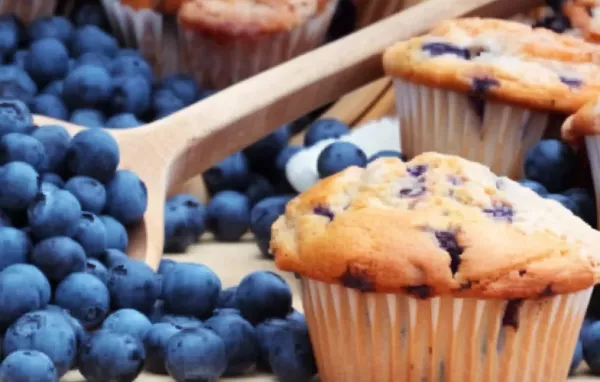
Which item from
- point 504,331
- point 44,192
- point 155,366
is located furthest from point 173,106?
point 504,331

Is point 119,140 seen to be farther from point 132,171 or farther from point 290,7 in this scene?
point 290,7

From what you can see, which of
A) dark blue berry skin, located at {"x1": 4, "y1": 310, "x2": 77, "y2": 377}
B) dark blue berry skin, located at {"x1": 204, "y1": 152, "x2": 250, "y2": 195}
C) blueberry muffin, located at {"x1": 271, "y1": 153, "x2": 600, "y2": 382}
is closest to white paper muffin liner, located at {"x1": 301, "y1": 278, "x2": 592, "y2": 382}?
blueberry muffin, located at {"x1": 271, "y1": 153, "x2": 600, "y2": 382}

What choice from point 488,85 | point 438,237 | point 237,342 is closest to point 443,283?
point 438,237

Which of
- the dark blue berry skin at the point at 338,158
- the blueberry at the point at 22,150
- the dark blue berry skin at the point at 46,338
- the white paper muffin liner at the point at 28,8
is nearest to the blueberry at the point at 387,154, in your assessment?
the dark blue berry skin at the point at 338,158

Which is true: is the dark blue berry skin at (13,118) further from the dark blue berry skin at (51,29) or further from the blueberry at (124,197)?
the dark blue berry skin at (51,29)

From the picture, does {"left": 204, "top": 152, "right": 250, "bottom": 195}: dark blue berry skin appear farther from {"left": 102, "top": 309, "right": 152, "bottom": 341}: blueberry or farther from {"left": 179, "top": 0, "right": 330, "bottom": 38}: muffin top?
{"left": 102, "top": 309, "right": 152, "bottom": 341}: blueberry

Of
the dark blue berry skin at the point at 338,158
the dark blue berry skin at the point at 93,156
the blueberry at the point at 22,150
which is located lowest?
the dark blue berry skin at the point at 338,158

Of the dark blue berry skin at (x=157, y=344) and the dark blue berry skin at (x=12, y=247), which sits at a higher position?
the dark blue berry skin at (x=12, y=247)

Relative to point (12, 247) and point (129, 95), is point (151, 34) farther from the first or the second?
point (12, 247)
